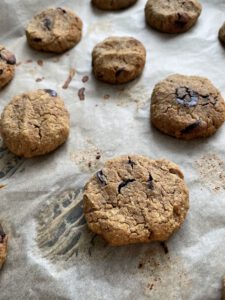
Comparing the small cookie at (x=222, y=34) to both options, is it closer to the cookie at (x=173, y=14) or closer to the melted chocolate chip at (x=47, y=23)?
the cookie at (x=173, y=14)

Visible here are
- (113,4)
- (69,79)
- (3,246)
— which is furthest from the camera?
(113,4)

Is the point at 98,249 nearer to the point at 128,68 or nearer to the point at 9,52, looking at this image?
the point at 128,68

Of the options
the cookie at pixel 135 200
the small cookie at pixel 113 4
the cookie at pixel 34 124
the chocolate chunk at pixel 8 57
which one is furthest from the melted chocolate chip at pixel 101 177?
the small cookie at pixel 113 4

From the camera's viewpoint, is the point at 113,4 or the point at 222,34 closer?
the point at 222,34

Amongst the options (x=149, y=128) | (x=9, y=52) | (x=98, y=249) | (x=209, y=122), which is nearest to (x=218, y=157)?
(x=209, y=122)

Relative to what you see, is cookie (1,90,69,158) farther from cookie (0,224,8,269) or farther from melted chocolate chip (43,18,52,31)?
melted chocolate chip (43,18,52,31)

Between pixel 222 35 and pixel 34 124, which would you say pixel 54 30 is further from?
pixel 222 35

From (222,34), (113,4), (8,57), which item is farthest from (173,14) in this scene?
(8,57)
